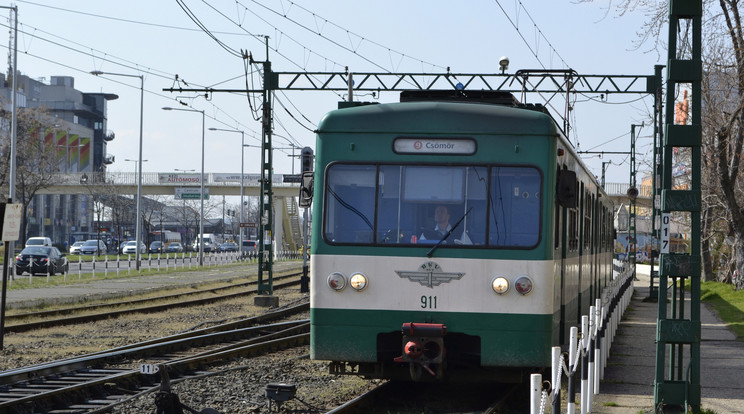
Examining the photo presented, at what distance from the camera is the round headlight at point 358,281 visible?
32.7ft

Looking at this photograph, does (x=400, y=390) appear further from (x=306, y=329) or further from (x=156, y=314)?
(x=156, y=314)

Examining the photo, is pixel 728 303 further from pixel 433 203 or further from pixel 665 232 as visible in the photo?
pixel 433 203

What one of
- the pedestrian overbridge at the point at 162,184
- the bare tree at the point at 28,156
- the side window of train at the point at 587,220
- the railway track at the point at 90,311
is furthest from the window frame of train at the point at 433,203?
the pedestrian overbridge at the point at 162,184

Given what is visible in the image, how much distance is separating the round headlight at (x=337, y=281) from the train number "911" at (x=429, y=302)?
0.79 metres

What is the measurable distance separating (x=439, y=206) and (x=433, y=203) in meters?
0.06

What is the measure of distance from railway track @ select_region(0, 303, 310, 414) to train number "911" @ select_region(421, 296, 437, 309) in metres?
2.51

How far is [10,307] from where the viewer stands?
24969mm

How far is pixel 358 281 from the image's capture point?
9.98m

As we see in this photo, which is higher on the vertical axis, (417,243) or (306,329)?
(417,243)

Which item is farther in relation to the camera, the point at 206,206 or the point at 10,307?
the point at 206,206

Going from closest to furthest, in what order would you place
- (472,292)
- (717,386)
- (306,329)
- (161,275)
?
(472,292), (717,386), (306,329), (161,275)

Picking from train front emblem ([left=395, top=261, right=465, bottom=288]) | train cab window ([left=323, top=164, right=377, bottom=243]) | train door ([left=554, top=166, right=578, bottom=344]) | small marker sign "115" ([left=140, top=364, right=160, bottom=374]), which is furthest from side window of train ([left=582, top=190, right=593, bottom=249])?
small marker sign "115" ([left=140, top=364, right=160, bottom=374])

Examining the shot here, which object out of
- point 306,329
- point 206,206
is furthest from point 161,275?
point 206,206

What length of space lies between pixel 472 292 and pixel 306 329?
10.2 meters
